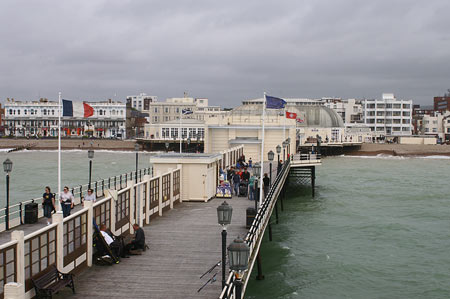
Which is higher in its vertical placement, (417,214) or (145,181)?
(145,181)

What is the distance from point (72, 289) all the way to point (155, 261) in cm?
293

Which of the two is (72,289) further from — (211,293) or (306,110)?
(306,110)

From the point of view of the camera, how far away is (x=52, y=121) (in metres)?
126

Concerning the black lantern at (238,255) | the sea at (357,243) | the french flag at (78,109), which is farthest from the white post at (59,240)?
the french flag at (78,109)

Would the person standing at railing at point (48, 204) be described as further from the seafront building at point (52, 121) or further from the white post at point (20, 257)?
the seafront building at point (52, 121)

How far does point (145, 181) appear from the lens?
18.5 m

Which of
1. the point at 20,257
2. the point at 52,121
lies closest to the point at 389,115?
the point at 52,121

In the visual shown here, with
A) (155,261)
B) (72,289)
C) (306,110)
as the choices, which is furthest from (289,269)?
(306,110)

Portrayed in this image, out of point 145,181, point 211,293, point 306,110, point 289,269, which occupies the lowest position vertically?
point 289,269

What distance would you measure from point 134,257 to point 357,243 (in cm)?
1384

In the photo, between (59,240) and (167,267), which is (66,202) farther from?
(59,240)

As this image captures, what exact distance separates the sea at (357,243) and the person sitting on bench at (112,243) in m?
5.33

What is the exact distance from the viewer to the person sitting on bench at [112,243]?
14.2 m

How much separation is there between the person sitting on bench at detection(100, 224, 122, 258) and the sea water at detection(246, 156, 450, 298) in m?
5.56
